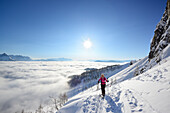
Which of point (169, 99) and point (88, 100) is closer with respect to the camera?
point (169, 99)

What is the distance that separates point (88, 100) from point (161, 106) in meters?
5.82

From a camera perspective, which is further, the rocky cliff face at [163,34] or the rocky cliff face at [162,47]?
the rocky cliff face at [163,34]

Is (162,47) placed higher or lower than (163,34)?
lower

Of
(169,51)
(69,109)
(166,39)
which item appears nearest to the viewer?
(69,109)

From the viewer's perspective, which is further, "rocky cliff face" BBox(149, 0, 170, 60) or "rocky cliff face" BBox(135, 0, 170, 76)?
"rocky cliff face" BBox(149, 0, 170, 60)

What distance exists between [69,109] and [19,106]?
5991 inches

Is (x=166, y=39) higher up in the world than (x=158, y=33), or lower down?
lower down

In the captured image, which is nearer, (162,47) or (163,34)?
(162,47)

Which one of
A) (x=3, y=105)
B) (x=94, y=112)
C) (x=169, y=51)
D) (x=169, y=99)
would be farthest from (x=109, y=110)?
(x=3, y=105)

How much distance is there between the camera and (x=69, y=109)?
7.60 meters

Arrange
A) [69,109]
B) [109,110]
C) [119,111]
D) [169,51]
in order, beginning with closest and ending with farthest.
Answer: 1. [119,111]
2. [109,110]
3. [69,109]
4. [169,51]

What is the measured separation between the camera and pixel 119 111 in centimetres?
544

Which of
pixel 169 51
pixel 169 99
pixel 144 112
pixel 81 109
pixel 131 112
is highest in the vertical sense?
pixel 169 51

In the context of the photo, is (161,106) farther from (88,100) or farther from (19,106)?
(19,106)
